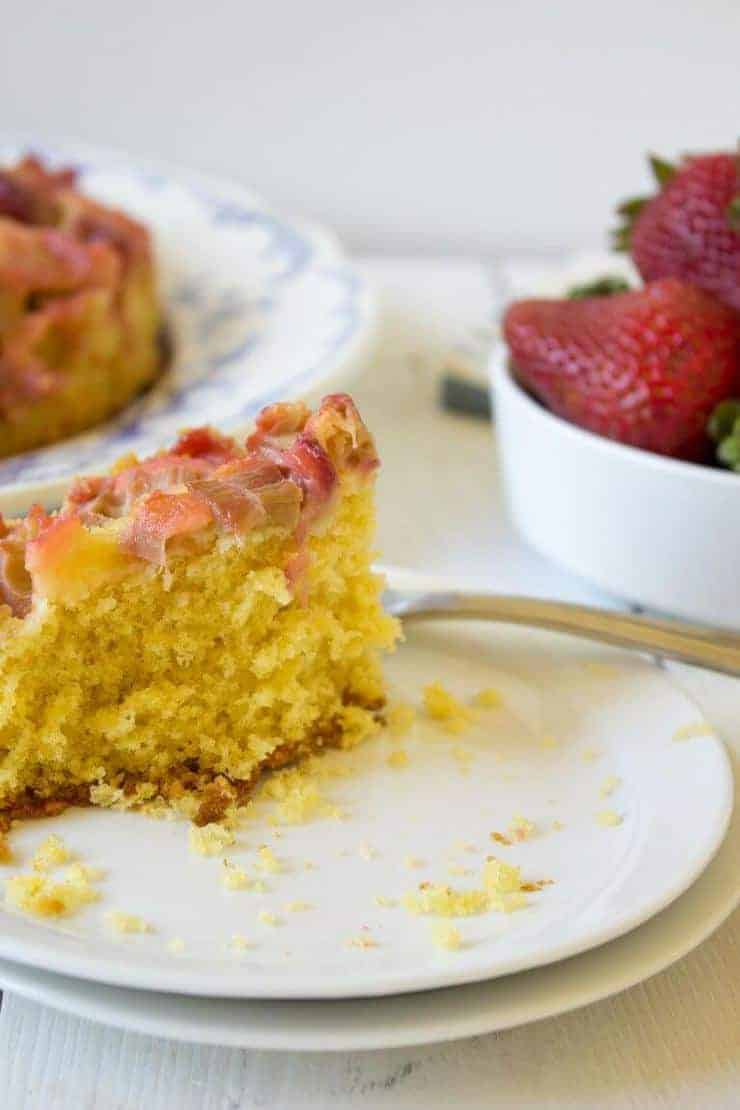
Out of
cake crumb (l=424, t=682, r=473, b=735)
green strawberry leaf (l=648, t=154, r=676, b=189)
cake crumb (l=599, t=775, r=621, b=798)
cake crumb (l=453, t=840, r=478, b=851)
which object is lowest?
cake crumb (l=424, t=682, r=473, b=735)

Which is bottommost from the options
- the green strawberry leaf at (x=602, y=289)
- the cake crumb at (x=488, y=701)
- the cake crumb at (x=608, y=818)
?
the cake crumb at (x=488, y=701)

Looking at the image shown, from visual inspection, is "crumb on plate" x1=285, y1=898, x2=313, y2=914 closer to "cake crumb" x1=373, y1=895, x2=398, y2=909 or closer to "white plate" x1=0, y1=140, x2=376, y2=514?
"cake crumb" x1=373, y1=895, x2=398, y2=909

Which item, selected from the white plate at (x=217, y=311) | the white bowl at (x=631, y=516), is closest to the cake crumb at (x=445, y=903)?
the white bowl at (x=631, y=516)

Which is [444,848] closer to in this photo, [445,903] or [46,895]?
[445,903]

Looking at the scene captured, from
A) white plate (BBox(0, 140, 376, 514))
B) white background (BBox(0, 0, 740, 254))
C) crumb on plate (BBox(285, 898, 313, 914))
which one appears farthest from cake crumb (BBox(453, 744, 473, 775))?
white background (BBox(0, 0, 740, 254))

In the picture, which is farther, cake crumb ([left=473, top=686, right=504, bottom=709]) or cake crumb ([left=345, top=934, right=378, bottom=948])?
cake crumb ([left=473, top=686, right=504, bottom=709])

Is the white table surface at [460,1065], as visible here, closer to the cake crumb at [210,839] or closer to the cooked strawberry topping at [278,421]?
the cake crumb at [210,839]
